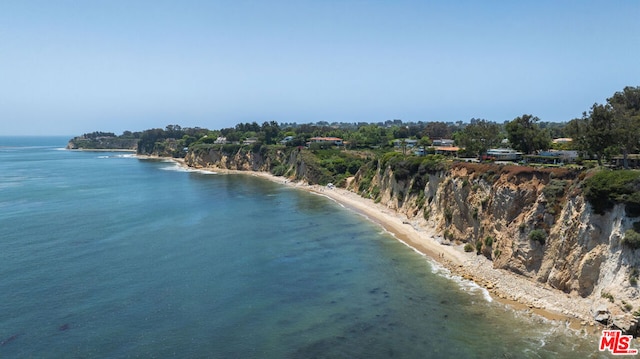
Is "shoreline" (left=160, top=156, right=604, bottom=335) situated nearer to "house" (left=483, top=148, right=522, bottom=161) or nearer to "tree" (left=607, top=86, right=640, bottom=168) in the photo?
"house" (left=483, top=148, right=522, bottom=161)

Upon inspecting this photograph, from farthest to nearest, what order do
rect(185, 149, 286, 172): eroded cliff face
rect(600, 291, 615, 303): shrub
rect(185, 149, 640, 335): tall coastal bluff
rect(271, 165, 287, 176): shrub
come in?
1. rect(185, 149, 286, 172): eroded cliff face
2. rect(271, 165, 287, 176): shrub
3. rect(185, 149, 640, 335): tall coastal bluff
4. rect(600, 291, 615, 303): shrub

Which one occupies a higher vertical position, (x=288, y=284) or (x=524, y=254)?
(x=524, y=254)

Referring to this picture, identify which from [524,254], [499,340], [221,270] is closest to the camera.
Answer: [499,340]

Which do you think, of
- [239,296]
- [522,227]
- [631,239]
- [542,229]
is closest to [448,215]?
[522,227]

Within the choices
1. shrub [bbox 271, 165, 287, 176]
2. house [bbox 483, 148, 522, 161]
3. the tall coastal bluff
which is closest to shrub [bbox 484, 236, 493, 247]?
the tall coastal bluff

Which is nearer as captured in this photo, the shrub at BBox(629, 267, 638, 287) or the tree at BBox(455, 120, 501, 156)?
the shrub at BBox(629, 267, 638, 287)

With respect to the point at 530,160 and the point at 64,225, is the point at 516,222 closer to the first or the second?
the point at 530,160

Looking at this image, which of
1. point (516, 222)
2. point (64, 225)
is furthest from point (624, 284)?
point (64, 225)
